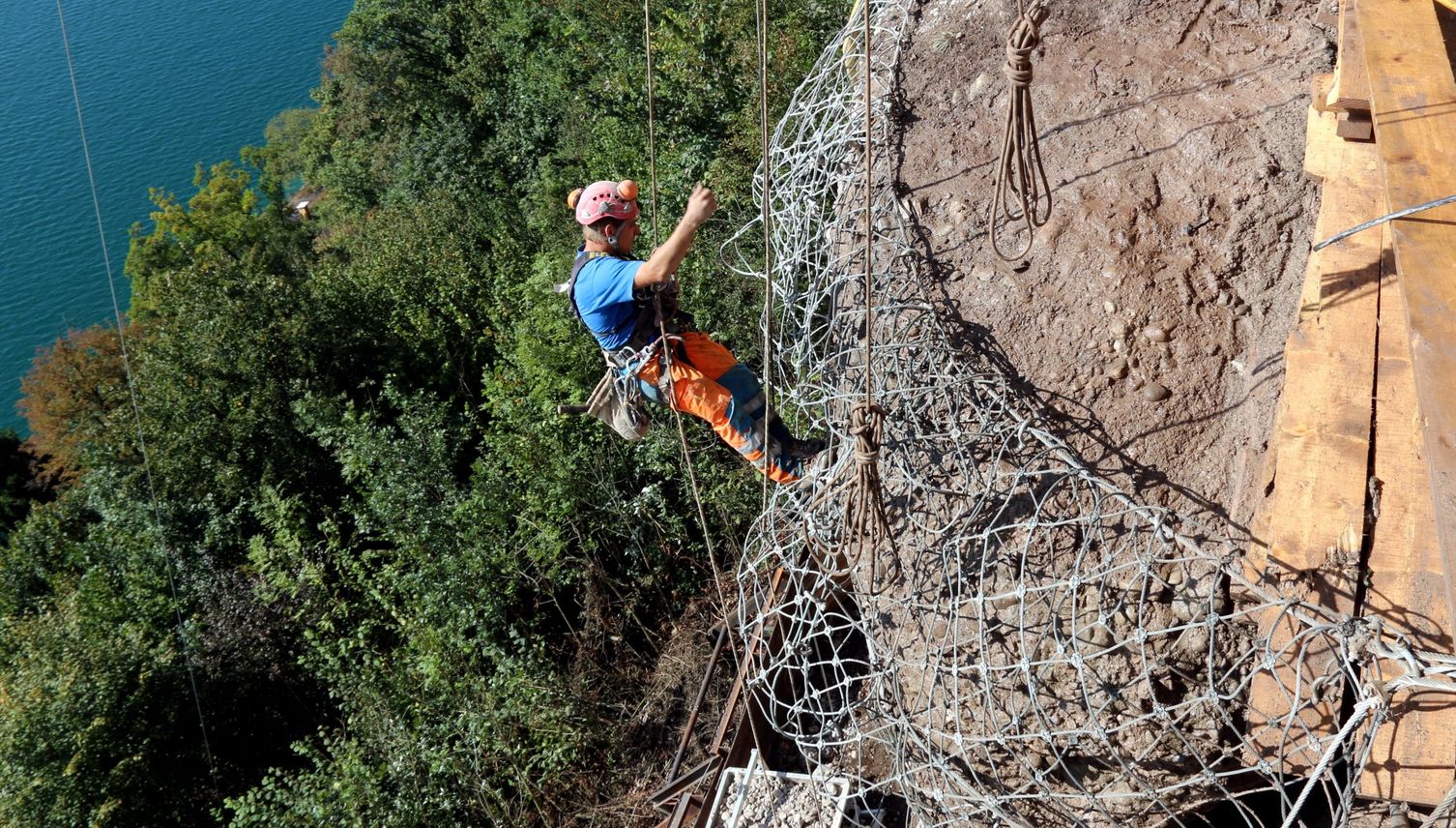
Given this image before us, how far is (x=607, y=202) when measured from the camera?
4.47 m

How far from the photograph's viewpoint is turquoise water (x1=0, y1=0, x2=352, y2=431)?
25.4 meters

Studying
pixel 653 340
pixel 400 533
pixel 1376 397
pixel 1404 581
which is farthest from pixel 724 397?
pixel 400 533

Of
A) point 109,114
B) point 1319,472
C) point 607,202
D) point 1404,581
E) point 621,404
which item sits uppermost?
point 109,114

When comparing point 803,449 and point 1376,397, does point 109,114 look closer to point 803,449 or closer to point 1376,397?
point 803,449

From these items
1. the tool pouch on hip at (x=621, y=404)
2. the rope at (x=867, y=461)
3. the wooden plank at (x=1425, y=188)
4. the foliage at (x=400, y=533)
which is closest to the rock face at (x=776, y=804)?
the rope at (x=867, y=461)

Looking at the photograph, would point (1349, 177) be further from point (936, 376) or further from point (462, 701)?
point (462, 701)

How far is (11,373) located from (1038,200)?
26866 mm

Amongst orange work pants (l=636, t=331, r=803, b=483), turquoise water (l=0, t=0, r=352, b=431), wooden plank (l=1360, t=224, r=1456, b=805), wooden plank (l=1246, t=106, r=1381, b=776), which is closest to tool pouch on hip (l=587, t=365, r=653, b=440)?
A: orange work pants (l=636, t=331, r=803, b=483)

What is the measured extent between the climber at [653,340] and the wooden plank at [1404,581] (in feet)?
7.40

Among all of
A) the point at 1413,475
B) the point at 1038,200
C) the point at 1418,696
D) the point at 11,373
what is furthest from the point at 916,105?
the point at 11,373

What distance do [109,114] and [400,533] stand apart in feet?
87.5

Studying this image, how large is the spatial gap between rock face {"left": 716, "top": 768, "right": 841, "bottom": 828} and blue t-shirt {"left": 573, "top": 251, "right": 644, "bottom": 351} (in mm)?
2131

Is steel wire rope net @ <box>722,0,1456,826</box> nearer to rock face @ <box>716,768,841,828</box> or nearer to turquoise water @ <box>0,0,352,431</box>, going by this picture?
rock face @ <box>716,768,841,828</box>

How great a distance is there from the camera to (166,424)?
533 inches
